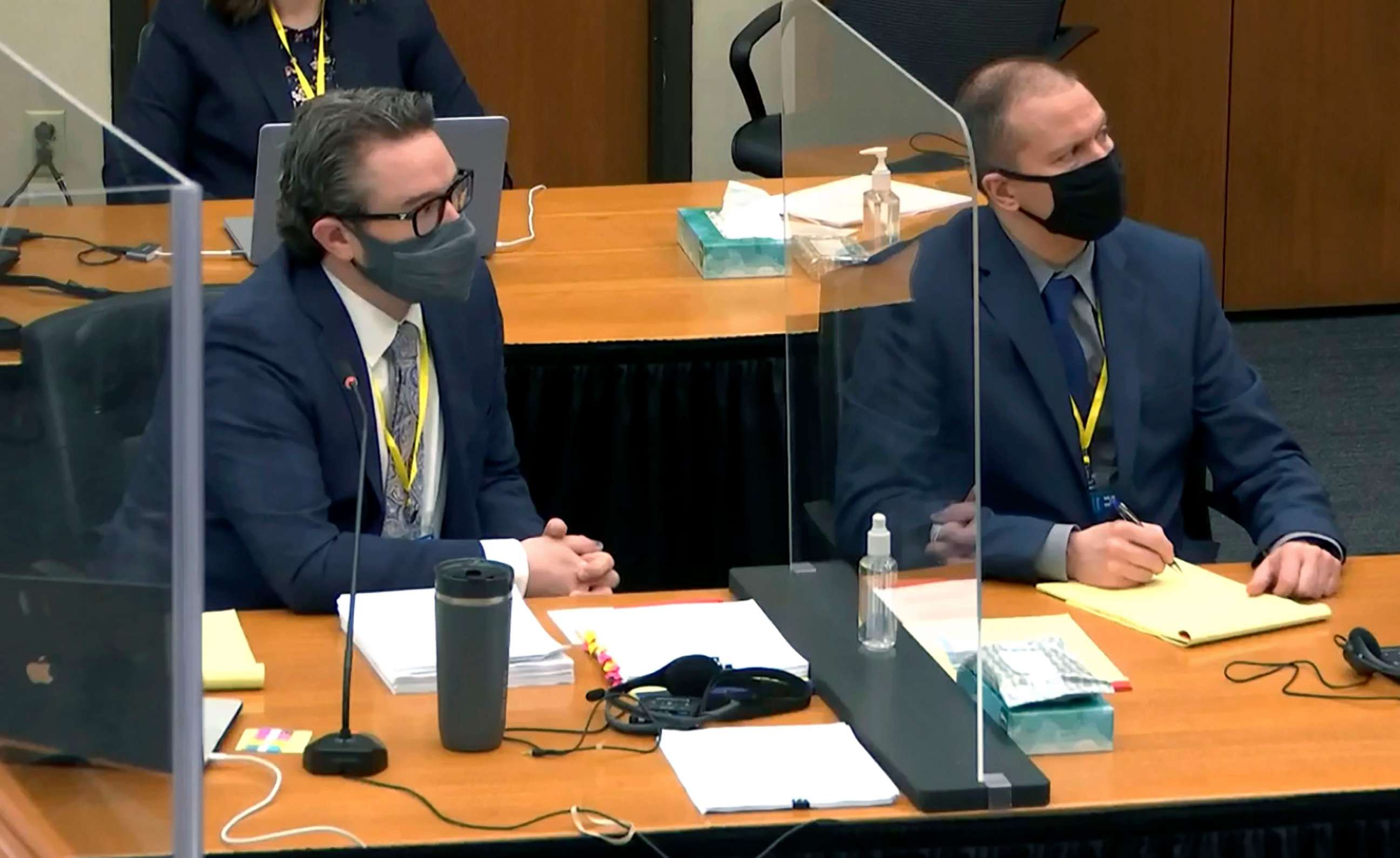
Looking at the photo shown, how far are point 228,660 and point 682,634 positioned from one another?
1.63 ft

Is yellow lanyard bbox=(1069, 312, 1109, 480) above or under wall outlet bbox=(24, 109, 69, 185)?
under

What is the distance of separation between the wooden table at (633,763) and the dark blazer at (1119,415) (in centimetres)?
31

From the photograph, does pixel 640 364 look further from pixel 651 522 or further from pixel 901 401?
pixel 901 401

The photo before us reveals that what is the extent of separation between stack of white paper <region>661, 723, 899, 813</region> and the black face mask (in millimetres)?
888

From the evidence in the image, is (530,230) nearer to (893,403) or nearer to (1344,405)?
(893,403)

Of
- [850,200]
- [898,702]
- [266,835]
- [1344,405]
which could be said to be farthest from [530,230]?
[1344,405]

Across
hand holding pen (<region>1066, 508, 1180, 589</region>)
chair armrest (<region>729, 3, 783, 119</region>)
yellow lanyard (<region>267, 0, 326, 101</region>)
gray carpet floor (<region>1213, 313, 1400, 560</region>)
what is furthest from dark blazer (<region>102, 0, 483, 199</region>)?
hand holding pen (<region>1066, 508, 1180, 589</region>)

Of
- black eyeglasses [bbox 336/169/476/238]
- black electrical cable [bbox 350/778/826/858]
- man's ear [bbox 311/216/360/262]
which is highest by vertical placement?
black eyeglasses [bbox 336/169/476/238]

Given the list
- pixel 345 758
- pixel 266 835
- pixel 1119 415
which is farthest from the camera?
pixel 1119 415

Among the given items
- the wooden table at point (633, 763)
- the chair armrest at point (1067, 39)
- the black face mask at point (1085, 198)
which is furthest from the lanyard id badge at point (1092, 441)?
the chair armrest at point (1067, 39)

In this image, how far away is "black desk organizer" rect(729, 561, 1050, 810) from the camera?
1836 mm

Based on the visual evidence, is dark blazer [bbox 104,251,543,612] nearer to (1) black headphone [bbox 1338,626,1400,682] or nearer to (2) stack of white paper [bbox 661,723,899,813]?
(2) stack of white paper [bbox 661,723,899,813]

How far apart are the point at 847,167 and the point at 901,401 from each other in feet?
0.86

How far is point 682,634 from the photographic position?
7.32ft
